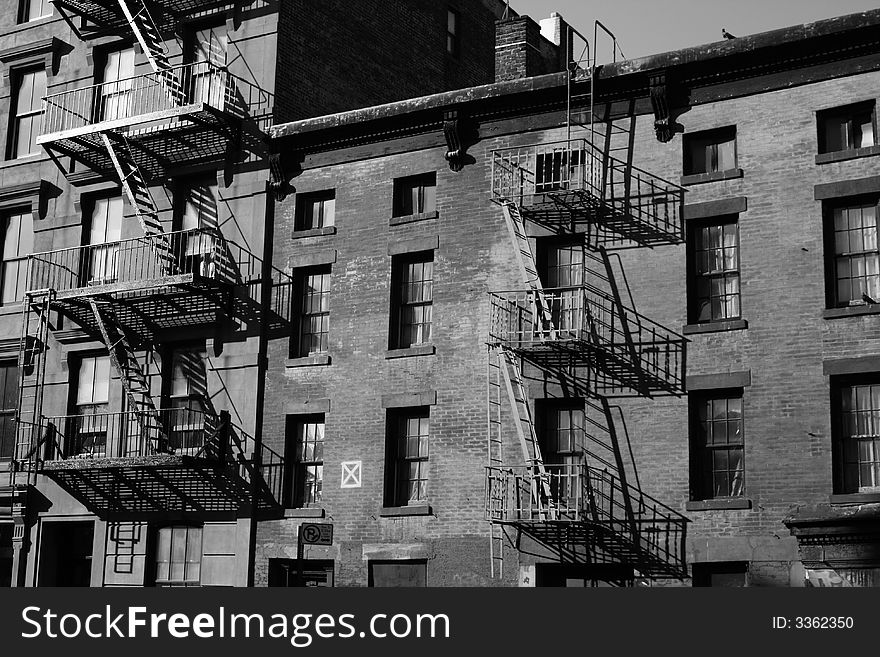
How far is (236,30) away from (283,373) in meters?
8.52

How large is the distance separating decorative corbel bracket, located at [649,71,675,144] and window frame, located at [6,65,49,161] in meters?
16.6

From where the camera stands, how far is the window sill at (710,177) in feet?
78.8

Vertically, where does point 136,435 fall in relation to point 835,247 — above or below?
below

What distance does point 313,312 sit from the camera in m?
28.3

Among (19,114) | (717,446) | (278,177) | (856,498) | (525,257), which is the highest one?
(19,114)

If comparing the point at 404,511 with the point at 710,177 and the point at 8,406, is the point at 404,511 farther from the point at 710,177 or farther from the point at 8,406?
the point at 8,406

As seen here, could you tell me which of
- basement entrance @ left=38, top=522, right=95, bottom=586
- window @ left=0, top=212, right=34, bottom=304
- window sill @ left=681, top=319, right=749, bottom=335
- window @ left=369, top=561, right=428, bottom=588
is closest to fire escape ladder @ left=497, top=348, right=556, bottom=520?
window @ left=369, top=561, right=428, bottom=588

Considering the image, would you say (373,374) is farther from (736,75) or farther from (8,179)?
(8,179)

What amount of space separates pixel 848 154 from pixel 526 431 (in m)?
7.83

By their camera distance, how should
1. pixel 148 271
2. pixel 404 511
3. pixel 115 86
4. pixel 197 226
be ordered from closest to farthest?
pixel 404 511 < pixel 148 271 < pixel 197 226 < pixel 115 86

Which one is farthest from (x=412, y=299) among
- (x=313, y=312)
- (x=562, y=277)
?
(x=562, y=277)

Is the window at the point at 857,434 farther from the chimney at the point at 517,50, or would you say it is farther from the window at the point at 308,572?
the window at the point at 308,572

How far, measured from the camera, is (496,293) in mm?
25797

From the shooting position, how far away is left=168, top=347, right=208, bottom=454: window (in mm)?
28719
